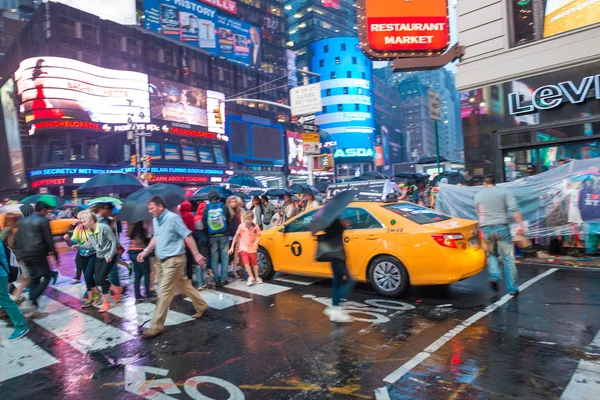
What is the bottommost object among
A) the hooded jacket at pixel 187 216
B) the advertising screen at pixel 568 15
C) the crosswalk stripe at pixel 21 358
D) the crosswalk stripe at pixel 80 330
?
the crosswalk stripe at pixel 80 330

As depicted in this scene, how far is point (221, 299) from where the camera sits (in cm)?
689

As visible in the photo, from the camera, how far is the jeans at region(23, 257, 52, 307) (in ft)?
20.8

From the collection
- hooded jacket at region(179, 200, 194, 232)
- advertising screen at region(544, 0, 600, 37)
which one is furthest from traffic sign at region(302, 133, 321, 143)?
advertising screen at region(544, 0, 600, 37)

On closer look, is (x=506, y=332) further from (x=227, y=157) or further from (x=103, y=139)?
(x=227, y=157)

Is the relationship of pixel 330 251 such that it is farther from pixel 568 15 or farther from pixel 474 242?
pixel 568 15

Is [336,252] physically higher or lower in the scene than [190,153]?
lower

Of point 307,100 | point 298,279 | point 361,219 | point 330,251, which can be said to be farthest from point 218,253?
point 307,100

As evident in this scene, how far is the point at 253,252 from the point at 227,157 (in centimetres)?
5078

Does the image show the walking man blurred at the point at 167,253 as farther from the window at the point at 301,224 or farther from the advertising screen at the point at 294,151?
the advertising screen at the point at 294,151

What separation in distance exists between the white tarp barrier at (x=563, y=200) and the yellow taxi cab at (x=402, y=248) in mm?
3499

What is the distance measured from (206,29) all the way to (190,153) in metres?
21.5

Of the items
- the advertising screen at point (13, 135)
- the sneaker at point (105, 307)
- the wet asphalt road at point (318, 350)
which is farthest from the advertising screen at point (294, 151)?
the wet asphalt road at point (318, 350)

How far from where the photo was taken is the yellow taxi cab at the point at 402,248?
5.94 m

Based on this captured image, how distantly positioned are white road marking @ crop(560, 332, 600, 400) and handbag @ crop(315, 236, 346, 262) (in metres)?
2.81
